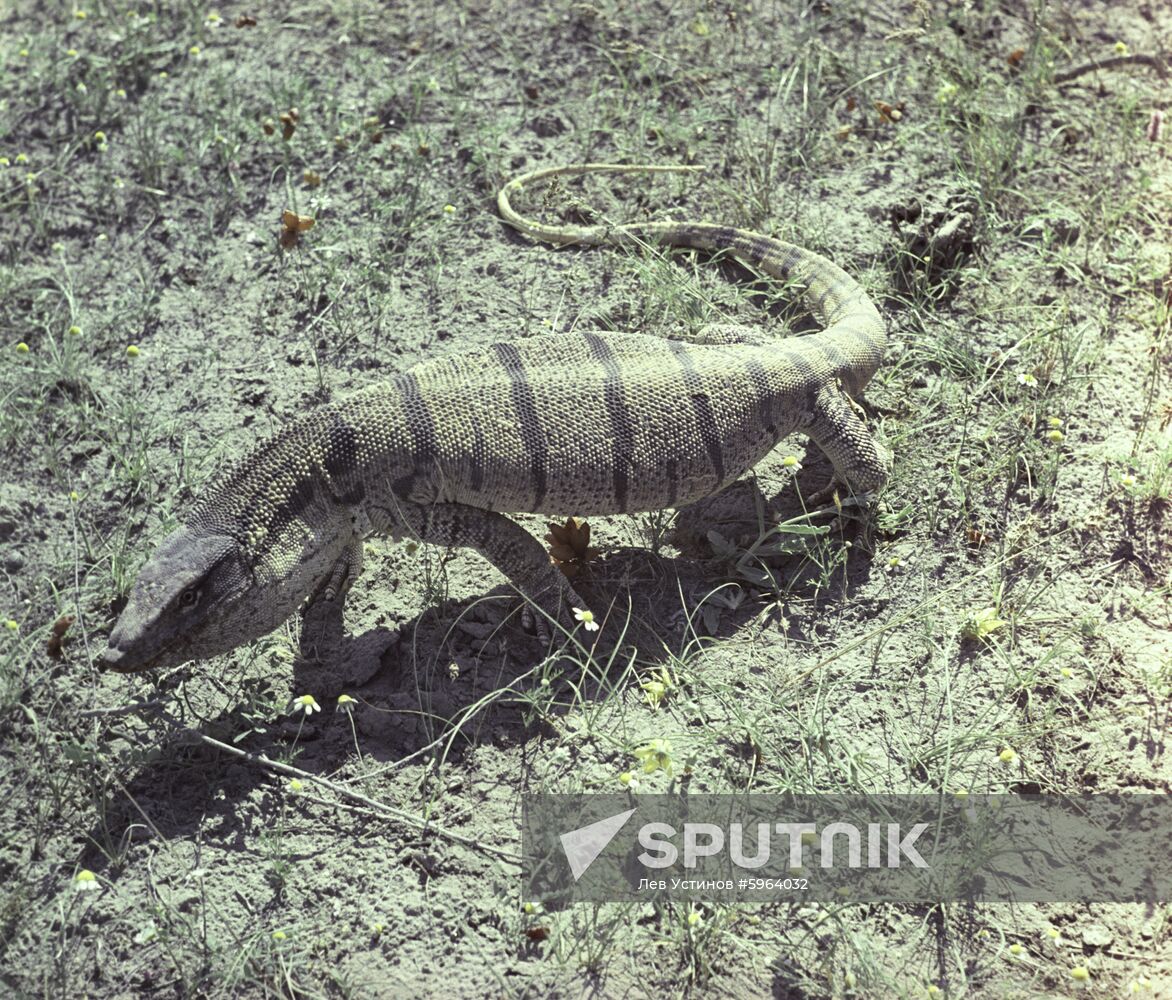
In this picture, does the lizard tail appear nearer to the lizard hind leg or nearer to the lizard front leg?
the lizard hind leg

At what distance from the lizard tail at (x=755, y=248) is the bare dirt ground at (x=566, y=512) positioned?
12cm

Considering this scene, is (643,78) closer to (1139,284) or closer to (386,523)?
(1139,284)

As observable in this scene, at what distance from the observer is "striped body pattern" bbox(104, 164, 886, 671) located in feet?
13.7

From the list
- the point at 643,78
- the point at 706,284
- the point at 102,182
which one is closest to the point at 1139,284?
the point at 706,284

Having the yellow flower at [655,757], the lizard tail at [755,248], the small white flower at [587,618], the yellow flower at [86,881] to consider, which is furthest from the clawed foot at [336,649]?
the lizard tail at [755,248]

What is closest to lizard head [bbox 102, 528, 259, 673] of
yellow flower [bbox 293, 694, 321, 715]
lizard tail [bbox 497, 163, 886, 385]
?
yellow flower [bbox 293, 694, 321, 715]

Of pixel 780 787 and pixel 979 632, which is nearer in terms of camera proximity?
pixel 780 787

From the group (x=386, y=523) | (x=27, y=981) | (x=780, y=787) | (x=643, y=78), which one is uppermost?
(x=643, y=78)

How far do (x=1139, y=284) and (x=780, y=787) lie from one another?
347cm

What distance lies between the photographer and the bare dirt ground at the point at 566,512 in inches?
148

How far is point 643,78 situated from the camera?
280 inches

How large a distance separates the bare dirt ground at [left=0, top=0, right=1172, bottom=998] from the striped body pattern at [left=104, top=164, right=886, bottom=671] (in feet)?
1.26

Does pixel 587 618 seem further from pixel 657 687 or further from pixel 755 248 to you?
pixel 755 248

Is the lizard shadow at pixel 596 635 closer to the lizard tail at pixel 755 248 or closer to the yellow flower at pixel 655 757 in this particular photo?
the yellow flower at pixel 655 757
